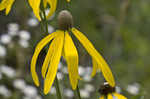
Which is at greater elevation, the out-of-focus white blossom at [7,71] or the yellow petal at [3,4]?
the yellow petal at [3,4]

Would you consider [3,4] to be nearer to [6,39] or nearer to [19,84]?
[19,84]

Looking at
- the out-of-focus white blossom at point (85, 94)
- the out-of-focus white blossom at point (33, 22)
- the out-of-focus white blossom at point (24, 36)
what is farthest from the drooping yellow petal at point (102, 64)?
the out-of-focus white blossom at point (33, 22)

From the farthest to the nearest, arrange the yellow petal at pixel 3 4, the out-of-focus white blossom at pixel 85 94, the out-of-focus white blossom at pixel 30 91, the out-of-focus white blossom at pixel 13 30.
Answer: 1. the out-of-focus white blossom at pixel 13 30
2. the out-of-focus white blossom at pixel 30 91
3. the out-of-focus white blossom at pixel 85 94
4. the yellow petal at pixel 3 4

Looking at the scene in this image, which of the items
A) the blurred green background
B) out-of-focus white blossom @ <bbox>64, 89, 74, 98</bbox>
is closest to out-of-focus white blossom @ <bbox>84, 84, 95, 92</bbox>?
the blurred green background

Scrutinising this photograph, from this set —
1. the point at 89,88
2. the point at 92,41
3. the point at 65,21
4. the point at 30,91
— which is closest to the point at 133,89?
the point at 89,88

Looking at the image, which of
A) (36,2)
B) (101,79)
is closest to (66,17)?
(36,2)

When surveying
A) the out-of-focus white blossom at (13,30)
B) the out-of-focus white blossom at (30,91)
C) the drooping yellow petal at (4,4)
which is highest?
the drooping yellow petal at (4,4)

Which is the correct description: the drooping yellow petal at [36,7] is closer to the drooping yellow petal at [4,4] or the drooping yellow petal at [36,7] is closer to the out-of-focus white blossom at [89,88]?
the drooping yellow petal at [4,4]

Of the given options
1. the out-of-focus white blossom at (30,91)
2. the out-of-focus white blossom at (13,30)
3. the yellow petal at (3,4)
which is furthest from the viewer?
the out-of-focus white blossom at (13,30)
